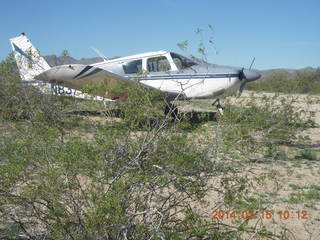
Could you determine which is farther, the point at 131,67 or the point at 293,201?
the point at 131,67

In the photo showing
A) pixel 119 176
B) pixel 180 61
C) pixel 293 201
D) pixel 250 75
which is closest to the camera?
pixel 119 176

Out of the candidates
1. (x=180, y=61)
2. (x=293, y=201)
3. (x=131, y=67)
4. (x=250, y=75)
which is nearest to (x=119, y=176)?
(x=293, y=201)

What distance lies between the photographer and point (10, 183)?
2555 mm

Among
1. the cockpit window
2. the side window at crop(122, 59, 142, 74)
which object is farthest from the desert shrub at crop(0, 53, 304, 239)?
the side window at crop(122, 59, 142, 74)

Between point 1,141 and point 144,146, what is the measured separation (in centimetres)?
138

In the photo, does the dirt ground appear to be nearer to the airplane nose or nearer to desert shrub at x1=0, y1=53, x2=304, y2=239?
desert shrub at x1=0, y1=53, x2=304, y2=239

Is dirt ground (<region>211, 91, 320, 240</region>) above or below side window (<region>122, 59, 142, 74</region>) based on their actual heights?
below

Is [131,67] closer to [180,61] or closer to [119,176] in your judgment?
[180,61]

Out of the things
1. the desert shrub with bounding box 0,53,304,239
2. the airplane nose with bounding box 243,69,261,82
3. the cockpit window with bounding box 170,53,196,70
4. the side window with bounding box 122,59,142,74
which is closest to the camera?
the desert shrub with bounding box 0,53,304,239

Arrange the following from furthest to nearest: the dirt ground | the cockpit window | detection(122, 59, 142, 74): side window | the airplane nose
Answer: the airplane nose, detection(122, 59, 142, 74): side window, the cockpit window, the dirt ground

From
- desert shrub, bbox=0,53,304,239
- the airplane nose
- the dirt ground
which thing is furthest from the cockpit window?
desert shrub, bbox=0,53,304,239

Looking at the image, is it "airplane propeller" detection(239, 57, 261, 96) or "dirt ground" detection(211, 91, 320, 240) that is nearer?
"dirt ground" detection(211, 91, 320, 240)

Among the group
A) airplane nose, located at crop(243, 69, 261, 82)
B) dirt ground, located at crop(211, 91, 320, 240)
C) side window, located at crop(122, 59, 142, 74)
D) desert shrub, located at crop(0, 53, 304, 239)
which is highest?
side window, located at crop(122, 59, 142, 74)

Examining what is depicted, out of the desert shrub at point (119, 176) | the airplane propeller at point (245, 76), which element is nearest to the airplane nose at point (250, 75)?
the airplane propeller at point (245, 76)
